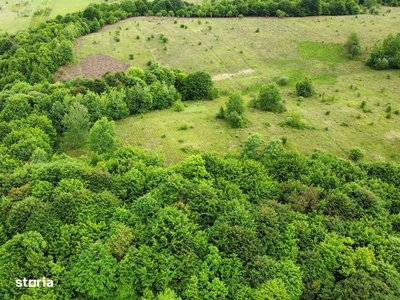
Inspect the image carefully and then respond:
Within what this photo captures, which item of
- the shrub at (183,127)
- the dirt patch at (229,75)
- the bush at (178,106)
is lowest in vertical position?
the shrub at (183,127)

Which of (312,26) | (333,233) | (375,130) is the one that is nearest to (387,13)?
(312,26)

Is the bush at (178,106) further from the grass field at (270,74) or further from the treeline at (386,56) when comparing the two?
the treeline at (386,56)

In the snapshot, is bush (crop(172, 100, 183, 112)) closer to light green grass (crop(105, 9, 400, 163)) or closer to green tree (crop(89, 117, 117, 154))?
light green grass (crop(105, 9, 400, 163))

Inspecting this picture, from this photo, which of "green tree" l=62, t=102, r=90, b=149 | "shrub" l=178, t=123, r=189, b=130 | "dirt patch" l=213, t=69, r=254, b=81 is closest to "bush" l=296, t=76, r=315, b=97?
"dirt patch" l=213, t=69, r=254, b=81

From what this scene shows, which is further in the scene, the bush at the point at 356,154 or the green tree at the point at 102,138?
the bush at the point at 356,154

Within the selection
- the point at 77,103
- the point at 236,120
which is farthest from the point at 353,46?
the point at 77,103

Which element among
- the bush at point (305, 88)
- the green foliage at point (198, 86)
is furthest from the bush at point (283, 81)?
the green foliage at point (198, 86)

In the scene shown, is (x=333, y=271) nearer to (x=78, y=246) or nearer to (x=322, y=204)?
(x=322, y=204)
